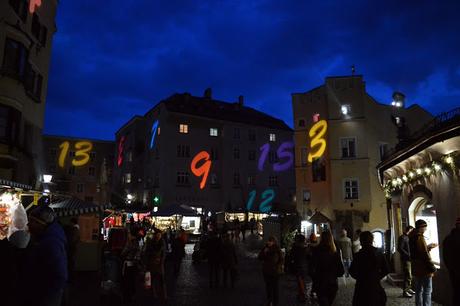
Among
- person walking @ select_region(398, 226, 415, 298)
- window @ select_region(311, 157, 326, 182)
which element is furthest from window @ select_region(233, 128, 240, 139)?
person walking @ select_region(398, 226, 415, 298)

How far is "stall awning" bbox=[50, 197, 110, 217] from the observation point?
14732 millimetres

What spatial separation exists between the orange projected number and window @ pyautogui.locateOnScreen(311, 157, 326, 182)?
426mm

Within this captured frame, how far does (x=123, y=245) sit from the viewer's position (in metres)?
11.2

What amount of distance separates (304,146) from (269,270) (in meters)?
26.2

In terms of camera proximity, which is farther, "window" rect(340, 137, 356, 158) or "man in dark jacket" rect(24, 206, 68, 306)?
"window" rect(340, 137, 356, 158)

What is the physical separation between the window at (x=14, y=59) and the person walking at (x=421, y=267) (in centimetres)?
1806

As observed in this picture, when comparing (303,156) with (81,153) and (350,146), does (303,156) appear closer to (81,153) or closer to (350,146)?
(350,146)

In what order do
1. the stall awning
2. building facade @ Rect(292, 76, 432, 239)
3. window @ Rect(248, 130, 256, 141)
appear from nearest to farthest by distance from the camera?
the stall awning < building facade @ Rect(292, 76, 432, 239) < window @ Rect(248, 130, 256, 141)

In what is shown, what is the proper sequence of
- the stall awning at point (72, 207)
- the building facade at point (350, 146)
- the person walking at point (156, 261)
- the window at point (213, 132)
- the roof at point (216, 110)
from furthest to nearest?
the window at point (213, 132) < the roof at point (216, 110) < the building facade at point (350, 146) < the stall awning at point (72, 207) < the person walking at point (156, 261)

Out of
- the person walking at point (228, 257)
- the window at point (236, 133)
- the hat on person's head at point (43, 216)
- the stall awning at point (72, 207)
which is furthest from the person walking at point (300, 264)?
the window at point (236, 133)

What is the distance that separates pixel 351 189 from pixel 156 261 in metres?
23.6

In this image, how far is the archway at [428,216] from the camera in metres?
12.2

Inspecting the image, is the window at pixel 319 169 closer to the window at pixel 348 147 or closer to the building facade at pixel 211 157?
the window at pixel 348 147

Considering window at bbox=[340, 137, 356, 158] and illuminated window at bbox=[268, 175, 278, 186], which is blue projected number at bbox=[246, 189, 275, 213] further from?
window at bbox=[340, 137, 356, 158]
